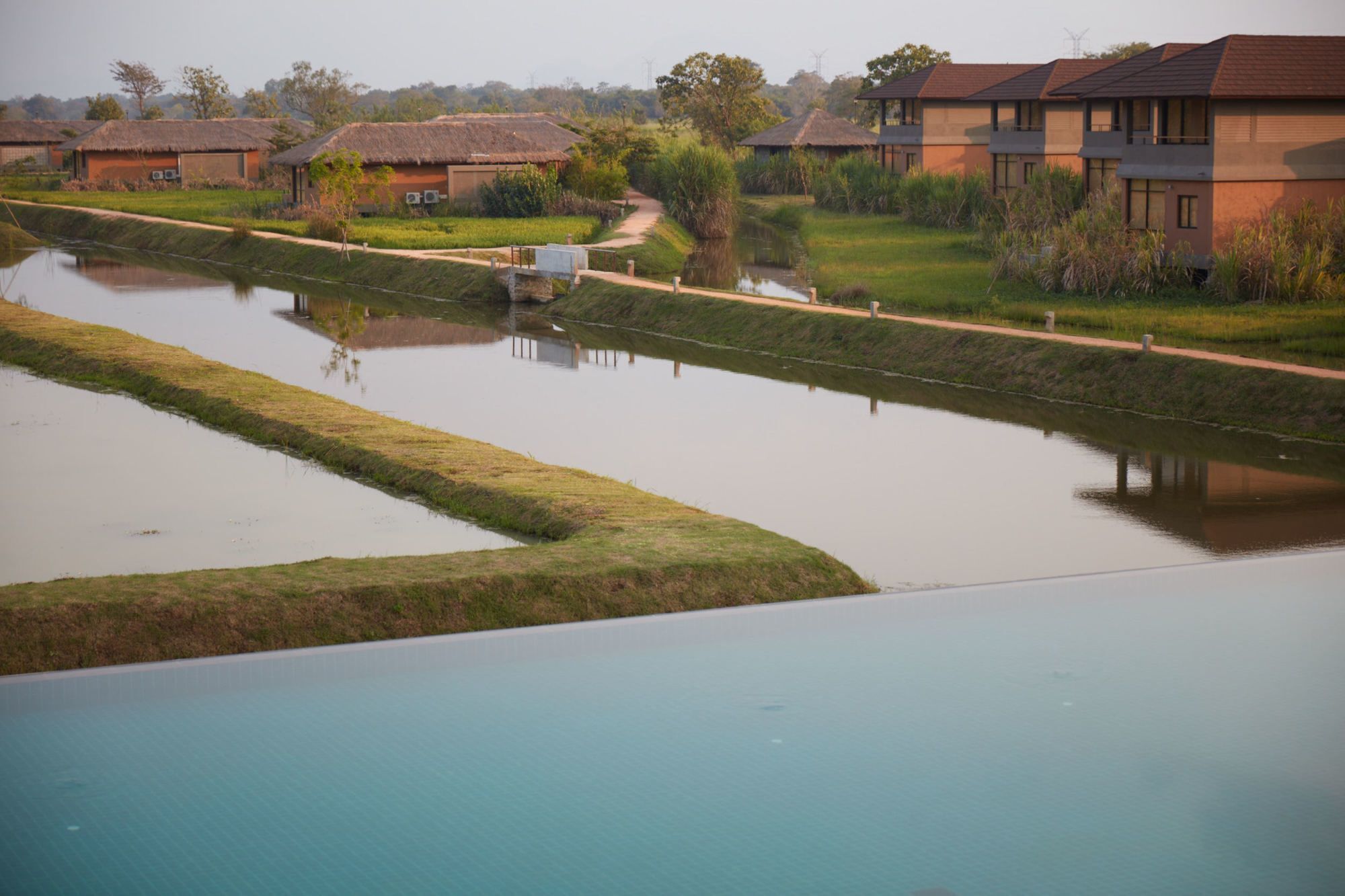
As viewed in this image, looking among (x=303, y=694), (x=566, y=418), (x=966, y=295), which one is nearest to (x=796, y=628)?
(x=303, y=694)

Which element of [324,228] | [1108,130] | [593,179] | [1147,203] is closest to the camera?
[1147,203]

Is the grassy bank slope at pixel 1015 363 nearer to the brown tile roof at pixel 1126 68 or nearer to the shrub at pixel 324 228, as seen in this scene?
the brown tile roof at pixel 1126 68

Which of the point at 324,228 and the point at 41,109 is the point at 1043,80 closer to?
the point at 324,228

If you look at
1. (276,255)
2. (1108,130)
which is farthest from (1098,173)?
(276,255)

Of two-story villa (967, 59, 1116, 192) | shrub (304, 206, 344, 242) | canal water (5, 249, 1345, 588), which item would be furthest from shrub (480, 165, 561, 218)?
canal water (5, 249, 1345, 588)

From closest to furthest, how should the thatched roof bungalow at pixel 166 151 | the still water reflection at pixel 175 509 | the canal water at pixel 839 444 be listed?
1. the still water reflection at pixel 175 509
2. the canal water at pixel 839 444
3. the thatched roof bungalow at pixel 166 151

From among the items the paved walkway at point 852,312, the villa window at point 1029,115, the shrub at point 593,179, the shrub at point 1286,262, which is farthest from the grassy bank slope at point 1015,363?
the villa window at point 1029,115
